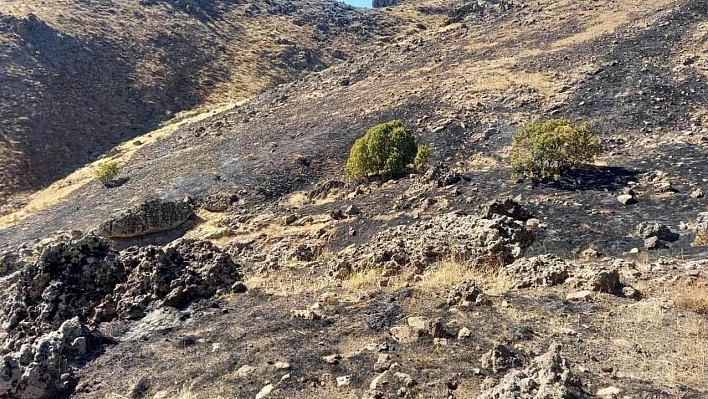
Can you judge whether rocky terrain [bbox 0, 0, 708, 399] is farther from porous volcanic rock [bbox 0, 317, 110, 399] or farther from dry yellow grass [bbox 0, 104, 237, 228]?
dry yellow grass [bbox 0, 104, 237, 228]

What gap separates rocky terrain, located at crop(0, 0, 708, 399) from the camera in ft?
18.3

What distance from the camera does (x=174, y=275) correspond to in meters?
8.58

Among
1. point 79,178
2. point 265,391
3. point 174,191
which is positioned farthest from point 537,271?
point 79,178

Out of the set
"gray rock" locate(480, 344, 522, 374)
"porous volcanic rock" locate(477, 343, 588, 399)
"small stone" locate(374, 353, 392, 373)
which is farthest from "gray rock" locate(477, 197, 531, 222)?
"porous volcanic rock" locate(477, 343, 588, 399)

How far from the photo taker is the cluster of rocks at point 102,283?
8203mm

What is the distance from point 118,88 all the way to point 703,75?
35890 millimetres

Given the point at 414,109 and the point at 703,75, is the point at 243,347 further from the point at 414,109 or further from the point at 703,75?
the point at 703,75

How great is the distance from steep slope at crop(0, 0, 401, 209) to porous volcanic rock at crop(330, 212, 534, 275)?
2405 centimetres

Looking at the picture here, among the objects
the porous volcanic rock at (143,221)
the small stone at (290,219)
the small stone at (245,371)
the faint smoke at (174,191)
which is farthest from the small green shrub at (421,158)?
the small stone at (245,371)

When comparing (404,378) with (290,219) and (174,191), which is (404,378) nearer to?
(290,219)

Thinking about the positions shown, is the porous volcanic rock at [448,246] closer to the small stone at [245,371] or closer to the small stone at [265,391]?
the small stone at [245,371]

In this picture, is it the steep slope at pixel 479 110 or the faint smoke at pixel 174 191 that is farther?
the faint smoke at pixel 174 191

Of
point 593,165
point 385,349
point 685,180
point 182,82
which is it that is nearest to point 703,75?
point 593,165

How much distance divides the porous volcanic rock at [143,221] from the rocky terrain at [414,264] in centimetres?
5
